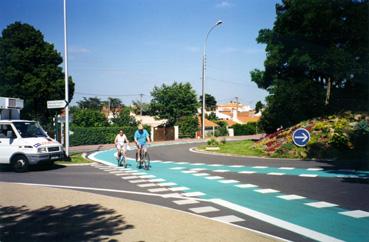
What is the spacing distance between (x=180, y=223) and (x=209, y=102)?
11656cm

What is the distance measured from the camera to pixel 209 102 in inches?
4847

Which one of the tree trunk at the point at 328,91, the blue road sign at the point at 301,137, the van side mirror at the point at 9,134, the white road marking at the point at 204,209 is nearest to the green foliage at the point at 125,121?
the tree trunk at the point at 328,91

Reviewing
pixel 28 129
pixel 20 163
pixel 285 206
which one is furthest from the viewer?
pixel 28 129

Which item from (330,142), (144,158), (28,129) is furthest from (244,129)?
(28,129)

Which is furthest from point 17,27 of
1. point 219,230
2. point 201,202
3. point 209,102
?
point 209,102

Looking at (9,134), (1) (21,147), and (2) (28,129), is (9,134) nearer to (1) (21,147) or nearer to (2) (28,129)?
(1) (21,147)

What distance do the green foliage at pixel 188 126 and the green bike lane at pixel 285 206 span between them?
38320mm

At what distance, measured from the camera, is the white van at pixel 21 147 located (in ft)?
49.5

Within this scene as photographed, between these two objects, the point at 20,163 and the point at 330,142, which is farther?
the point at 330,142

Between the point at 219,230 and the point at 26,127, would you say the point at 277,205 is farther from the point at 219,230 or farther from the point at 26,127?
the point at 26,127

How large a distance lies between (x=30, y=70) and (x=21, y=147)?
2177 centimetres

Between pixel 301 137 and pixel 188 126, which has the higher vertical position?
pixel 188 126

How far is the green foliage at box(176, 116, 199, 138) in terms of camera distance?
53.5 metres

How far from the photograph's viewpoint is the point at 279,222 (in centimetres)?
749
